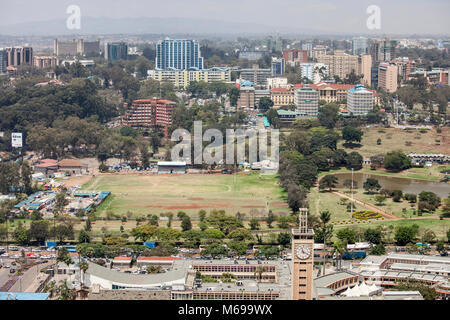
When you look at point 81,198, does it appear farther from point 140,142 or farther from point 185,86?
point 185,86

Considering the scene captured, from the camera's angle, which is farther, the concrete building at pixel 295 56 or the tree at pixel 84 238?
the concrete building at pixel 295 56

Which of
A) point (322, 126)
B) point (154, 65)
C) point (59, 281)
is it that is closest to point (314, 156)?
point (322, 126)

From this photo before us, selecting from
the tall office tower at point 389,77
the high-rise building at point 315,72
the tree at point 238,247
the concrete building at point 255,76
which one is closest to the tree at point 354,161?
the tree at point 238,247

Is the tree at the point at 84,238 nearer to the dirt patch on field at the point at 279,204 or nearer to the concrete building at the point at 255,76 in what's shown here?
the dirt patch on field at the point at 279,204

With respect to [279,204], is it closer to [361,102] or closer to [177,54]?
[361,102]

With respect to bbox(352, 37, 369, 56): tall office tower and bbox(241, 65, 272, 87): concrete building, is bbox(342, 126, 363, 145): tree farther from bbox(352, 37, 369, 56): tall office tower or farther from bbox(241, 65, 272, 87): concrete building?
bbox(352, 37, 369, 56): tall office tower
